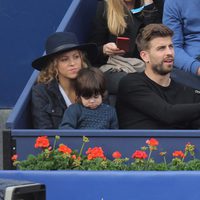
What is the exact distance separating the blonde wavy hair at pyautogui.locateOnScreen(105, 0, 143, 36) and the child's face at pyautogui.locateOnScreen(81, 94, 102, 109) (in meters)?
1.17

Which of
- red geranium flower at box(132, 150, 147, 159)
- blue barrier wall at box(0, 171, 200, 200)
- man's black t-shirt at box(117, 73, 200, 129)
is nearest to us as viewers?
blue barrier wall at box(0, 171, 200, 200)

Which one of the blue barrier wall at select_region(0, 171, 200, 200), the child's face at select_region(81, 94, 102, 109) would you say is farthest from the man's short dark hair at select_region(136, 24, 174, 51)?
the blue barrier wall at select_region(0, 171, 200, 200)

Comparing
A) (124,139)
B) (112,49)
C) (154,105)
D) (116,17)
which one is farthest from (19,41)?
(124,139)

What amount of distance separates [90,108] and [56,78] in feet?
1.51

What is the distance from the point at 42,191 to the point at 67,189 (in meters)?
0.60

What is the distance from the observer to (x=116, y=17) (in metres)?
6.61

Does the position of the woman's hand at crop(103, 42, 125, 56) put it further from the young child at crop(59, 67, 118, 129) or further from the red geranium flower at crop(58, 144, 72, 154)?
the red geranium flower at crop(58, 144, 72, 154)

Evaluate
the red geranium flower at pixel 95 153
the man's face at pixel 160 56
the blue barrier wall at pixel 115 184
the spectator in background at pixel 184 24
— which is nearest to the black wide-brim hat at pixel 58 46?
the man's face at pixel 160 56

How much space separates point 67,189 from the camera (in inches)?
167

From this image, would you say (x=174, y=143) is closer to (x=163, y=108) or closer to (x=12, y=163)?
(x=163, y=108)

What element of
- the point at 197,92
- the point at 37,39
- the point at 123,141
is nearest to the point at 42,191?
the point at 123,141

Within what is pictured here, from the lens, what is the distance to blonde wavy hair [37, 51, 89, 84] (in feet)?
19.3

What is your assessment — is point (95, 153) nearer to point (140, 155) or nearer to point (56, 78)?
point (140, 155)

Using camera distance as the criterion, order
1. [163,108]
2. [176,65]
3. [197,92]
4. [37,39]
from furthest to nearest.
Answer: [37,39]
[176,65]
[197,92]
[163,108]
